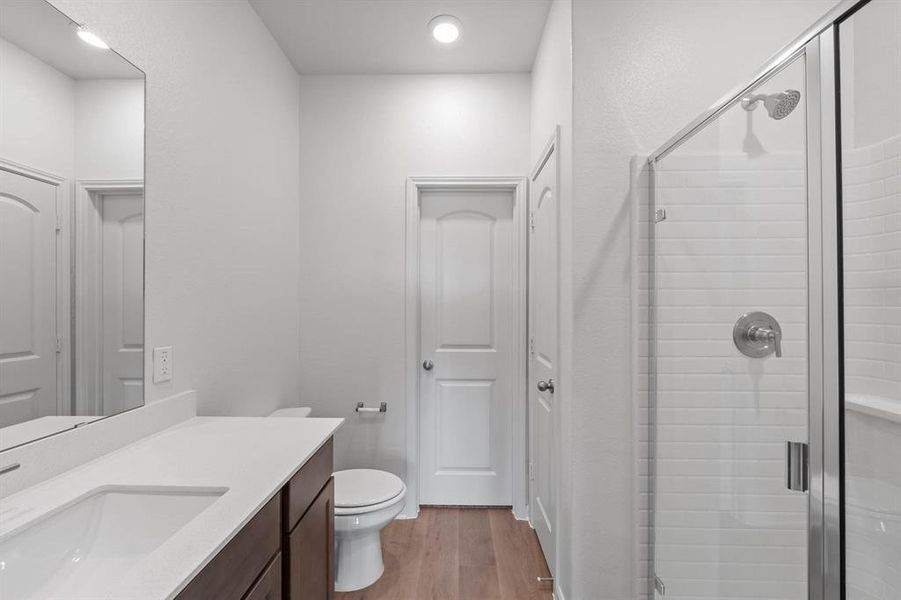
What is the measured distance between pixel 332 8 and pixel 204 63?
0.70 m

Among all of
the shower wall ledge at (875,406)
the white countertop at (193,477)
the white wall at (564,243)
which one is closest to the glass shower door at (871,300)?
Result: the shower wall ledge at (875,406)

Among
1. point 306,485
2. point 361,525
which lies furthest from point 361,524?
point 306,485

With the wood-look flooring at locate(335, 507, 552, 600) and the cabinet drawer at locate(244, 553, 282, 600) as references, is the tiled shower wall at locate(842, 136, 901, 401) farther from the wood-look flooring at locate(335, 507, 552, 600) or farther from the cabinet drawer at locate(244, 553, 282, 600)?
the wood-look flooring at locate(335, 507, 552, 600)

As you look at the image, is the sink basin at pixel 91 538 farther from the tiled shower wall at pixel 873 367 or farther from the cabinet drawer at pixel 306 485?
the tiled shower wall at pixel 873 367

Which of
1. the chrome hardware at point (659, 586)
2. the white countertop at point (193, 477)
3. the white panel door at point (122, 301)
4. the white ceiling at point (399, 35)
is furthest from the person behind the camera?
the white ceiling at point (399, 35)

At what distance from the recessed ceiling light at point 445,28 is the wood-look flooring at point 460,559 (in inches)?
99.7

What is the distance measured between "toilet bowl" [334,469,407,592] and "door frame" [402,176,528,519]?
0.55 meters

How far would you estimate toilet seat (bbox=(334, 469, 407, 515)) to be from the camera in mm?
1840

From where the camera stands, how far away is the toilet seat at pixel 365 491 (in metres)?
1.84

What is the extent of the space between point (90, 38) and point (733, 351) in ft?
6.35

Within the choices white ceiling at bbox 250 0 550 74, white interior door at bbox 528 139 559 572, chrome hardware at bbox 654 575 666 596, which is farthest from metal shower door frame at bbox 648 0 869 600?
white ceiling at bbox 250 0 550 74

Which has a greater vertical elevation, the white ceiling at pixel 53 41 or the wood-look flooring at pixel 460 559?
the white ceiling at pixel 53 41

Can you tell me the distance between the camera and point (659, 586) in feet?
5.00

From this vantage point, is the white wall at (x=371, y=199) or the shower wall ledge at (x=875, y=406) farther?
the white wall at (x=371, y=199)
